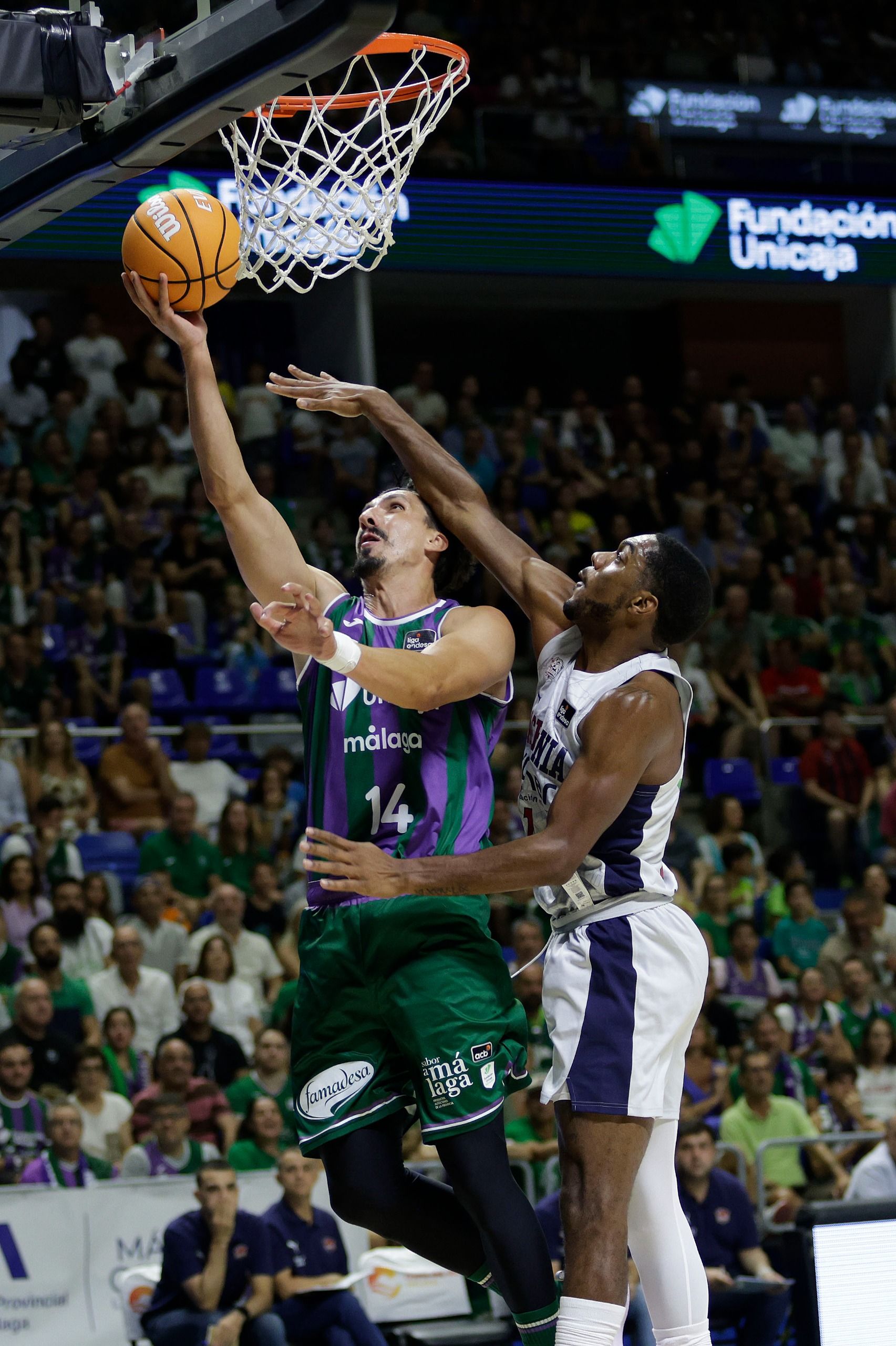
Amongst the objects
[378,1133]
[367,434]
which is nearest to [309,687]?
[378,1133]

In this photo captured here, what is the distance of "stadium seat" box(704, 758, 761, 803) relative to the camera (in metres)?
13.0

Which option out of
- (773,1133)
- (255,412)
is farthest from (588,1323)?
(255,412)

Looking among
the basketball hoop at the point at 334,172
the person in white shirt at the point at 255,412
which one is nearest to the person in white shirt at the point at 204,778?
the person in white shirt at the point at 255,412

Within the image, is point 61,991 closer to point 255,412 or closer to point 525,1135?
point 525,1135

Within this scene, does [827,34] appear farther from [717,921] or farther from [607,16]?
[717,921]

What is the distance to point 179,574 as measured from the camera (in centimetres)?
1275

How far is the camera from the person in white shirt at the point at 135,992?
937 centimetres

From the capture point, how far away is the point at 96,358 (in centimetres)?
1416

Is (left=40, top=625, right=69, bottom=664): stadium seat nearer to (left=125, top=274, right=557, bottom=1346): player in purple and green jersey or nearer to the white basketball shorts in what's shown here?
(left=125, top=274, right=557, bottom=1346): player in purple and green jersey

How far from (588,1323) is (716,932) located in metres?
7.34

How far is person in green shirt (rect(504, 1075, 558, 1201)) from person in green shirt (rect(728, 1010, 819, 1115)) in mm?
1408

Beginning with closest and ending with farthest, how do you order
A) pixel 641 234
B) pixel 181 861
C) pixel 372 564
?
1. pixel 372 564
2. pixel 181 861
3. pixel 641 234

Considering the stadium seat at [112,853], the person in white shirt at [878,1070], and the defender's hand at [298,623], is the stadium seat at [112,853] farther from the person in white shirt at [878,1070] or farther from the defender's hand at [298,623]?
the defender's hand at [298,623]

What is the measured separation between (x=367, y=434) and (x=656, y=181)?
12.0ft
